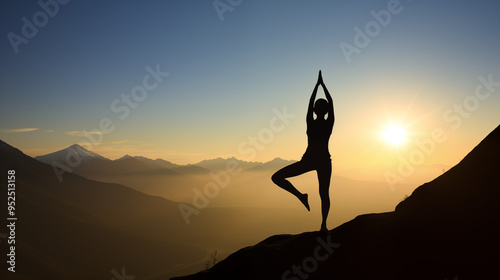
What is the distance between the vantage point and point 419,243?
302 inches

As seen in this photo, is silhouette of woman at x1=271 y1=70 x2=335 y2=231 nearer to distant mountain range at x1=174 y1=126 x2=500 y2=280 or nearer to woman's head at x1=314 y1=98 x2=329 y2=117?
woman's head at x1=314 y1=98 x2=329 y2=117

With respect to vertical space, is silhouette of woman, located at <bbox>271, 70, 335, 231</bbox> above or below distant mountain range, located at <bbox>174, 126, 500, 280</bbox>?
above

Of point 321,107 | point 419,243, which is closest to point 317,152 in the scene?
point 321,107

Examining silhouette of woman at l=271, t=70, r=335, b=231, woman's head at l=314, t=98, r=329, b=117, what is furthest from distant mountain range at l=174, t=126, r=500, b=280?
woman's head at l=314, t=98, r=329, b=117

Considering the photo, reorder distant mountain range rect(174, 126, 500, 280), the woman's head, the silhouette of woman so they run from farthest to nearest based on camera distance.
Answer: the woman's head, the silhouette of woman, distant mountain range rect(174, 126, 500, 280)

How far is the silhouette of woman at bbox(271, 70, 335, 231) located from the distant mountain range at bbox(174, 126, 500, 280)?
66.9 inches

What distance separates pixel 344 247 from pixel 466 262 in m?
3.17

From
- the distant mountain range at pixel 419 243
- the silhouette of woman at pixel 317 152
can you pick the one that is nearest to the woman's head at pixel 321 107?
the silhouette of woman at pixel 317 152

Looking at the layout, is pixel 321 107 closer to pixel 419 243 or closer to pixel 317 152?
pixel 317 152

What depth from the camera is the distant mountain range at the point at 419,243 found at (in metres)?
6.91

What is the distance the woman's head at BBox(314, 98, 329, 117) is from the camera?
9.99 metres

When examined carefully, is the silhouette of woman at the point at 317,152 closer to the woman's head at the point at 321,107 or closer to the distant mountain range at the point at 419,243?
the woman's head at the point at 321,107

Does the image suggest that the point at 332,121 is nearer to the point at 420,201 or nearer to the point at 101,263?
the point at 420,201

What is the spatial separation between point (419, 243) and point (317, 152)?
3785mm
